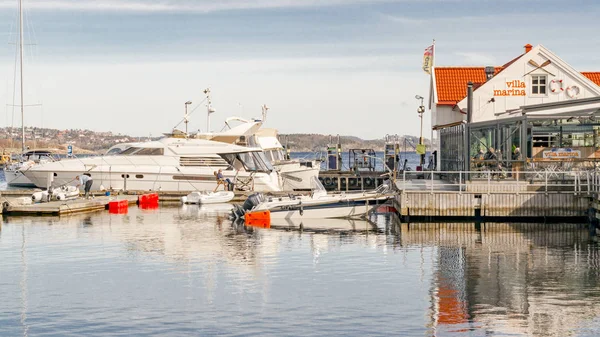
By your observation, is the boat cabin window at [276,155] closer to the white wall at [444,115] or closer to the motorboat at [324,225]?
the white wall at [444,115]

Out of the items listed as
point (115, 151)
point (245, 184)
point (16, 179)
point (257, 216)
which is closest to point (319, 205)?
point (257, 216)

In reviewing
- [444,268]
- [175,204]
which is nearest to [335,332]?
[444,268]

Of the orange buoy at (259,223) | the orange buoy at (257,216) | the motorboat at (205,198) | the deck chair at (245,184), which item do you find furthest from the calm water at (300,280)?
the deck chair at (245,184)

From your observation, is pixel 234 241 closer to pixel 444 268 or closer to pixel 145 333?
pixel 444 268

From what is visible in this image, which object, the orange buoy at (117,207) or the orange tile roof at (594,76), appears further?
the orange tile roof at (594,76)

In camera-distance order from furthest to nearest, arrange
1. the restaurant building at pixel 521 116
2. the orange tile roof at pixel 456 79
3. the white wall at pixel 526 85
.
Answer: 1. the orange tile roof at pixel 456 79
2. the white wall at pixel 526 85
3. the restaurant building at pixel 521 116

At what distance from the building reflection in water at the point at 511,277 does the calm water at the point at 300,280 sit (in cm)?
5

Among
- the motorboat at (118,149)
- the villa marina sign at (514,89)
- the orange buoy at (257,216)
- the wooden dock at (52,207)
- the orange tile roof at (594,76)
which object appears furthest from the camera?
the orange tile roof at (594,76)

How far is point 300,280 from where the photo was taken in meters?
26.1

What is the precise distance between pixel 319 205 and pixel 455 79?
2665cm

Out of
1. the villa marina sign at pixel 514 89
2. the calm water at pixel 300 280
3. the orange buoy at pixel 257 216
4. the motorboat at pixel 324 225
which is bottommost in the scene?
the calm water at pixel 300 280

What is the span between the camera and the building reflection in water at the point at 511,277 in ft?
67.4

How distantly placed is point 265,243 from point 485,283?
35.2 ft

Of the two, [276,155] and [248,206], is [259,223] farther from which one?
[276,155]
